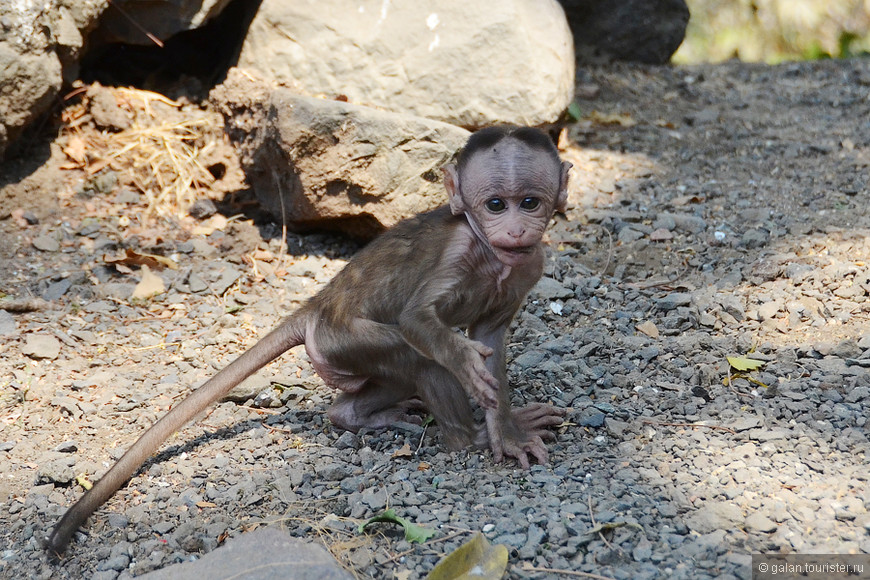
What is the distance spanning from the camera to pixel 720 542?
11.1 ft

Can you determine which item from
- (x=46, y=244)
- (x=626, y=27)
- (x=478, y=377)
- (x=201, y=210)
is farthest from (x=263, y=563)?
(x=626, y=27)

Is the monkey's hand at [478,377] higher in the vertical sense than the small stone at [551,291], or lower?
higher

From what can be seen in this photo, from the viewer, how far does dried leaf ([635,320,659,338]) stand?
5281 millimetres

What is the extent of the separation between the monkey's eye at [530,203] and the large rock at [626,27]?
5658 mm

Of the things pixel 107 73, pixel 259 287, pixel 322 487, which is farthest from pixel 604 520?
pixel 107 73

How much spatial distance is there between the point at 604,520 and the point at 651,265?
9.38 feet

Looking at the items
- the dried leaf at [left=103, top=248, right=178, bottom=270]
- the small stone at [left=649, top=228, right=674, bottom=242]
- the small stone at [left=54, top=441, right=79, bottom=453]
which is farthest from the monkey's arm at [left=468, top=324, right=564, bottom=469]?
the dried leaf at [left=103, top=248, right=178, bottom=270]

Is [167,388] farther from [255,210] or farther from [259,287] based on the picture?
[255,210]

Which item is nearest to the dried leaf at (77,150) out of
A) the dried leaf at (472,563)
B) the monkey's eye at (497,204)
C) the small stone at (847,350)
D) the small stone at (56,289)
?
the small stone at (56,289)

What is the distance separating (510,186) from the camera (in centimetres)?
397

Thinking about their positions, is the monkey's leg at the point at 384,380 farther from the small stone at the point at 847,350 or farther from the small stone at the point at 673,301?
the small stone at the point at 847,350

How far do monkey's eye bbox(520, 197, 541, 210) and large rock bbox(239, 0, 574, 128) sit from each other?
265cm

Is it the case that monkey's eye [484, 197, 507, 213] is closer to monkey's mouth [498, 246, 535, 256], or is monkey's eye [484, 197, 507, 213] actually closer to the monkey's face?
the monkey's face

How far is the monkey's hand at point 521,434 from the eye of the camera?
13.8ft
